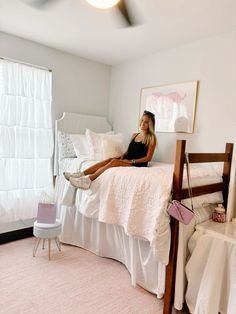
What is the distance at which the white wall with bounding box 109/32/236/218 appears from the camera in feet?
8.14

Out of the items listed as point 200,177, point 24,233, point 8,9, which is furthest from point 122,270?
point 8,9

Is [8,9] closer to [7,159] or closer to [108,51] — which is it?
[108,51]

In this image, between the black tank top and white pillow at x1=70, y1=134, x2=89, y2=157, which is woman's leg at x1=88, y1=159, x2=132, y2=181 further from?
white pillow at x1=70, y1=134, x2=89, y2=157

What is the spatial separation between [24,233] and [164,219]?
6.75 feet

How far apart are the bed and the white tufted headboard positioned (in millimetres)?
Answer: 507

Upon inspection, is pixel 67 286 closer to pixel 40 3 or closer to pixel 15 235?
pixel 15 235

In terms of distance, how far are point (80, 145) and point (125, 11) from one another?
1661 mm

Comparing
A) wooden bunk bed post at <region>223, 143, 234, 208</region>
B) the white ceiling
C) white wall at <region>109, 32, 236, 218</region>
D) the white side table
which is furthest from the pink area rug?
the white ceiling

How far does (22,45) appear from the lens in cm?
285

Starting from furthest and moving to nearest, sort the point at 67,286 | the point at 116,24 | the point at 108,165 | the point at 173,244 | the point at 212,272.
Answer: the point at 108,165 → the point at 116,24 → the point at 67,286 → the point at 173,244 → the point at 212,272

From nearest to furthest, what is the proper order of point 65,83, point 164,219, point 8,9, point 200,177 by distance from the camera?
point 164,219 < point 200,177 < point 8,9 < point 65,83

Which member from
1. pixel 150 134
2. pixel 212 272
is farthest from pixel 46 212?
pixel 212 272

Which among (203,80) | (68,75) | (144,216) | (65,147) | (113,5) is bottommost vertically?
(144,216)

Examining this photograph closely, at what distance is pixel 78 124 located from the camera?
11.0ft
